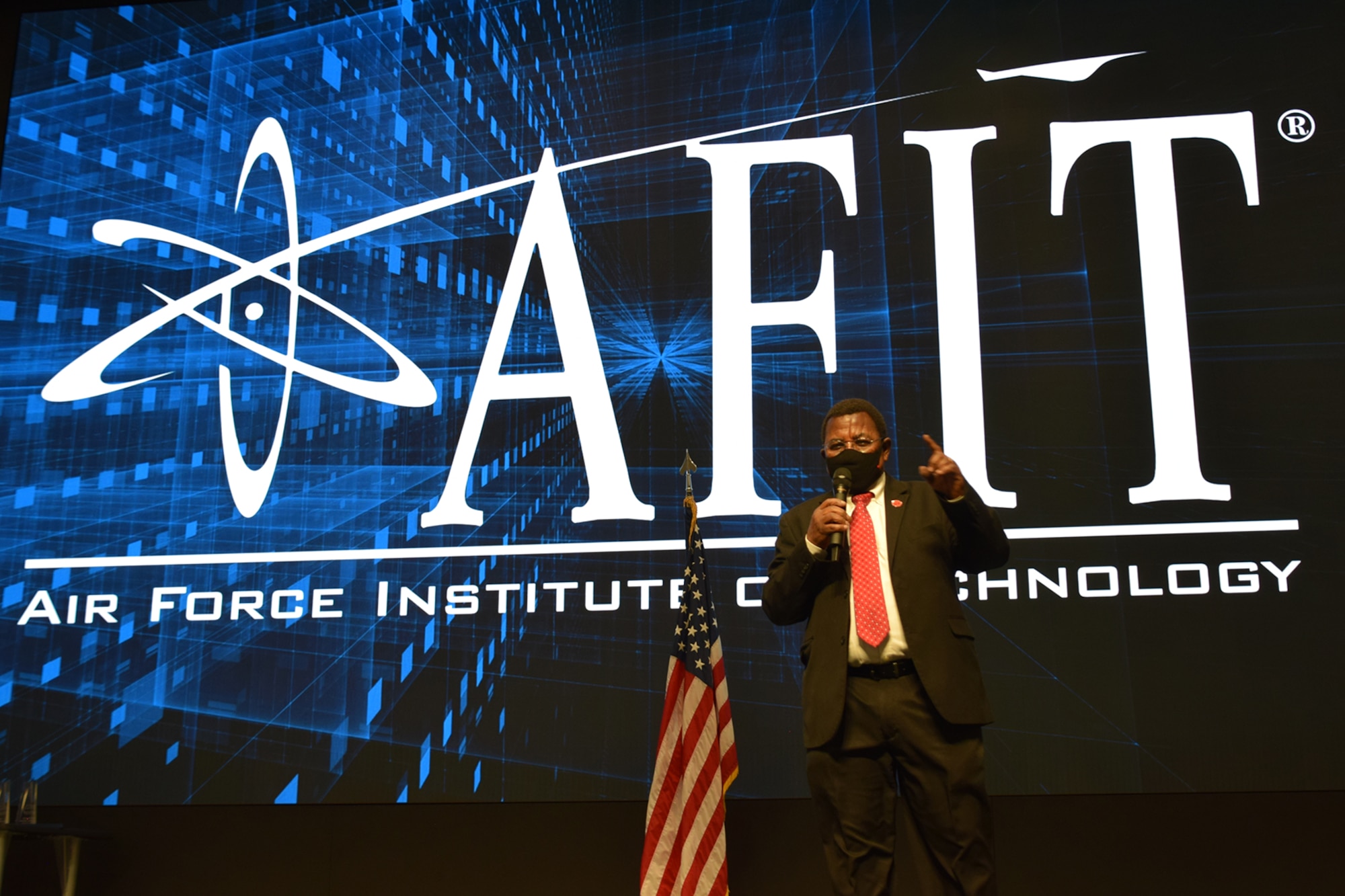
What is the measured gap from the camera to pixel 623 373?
4.19 metres

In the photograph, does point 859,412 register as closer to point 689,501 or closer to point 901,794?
point 901,794

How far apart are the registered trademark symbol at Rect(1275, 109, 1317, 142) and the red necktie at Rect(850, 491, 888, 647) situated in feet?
8.24

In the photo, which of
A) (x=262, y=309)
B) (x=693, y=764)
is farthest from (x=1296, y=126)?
(x=262, y=309)

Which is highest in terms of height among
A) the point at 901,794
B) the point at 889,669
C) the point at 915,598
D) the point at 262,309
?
Result: the point at 262,309

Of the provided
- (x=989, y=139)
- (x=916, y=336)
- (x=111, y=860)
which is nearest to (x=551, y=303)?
(x=916, y=336)

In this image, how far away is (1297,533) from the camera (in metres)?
3.73

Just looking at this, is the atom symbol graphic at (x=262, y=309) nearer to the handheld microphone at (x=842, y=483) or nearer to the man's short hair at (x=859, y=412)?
the man's short hair at (x=859, y=412)

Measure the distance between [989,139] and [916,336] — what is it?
822 mm

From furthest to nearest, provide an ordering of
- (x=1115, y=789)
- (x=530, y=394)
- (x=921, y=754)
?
(x=530, y=394), (x=1115, y=789), (x=921, y=754)

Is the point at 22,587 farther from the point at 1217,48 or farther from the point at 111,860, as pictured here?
the point at 1217,48

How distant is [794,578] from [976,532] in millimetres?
441

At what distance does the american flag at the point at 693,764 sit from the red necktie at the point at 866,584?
1.02m

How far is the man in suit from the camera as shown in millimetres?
2480

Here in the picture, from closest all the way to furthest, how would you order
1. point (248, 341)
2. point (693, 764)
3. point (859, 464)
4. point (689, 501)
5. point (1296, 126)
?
point (859, 464), point (693, 764), point (689, 501), point (1296, 126), point (248, 341)
